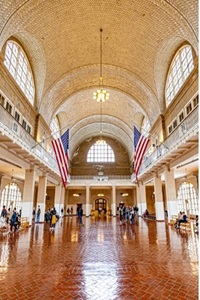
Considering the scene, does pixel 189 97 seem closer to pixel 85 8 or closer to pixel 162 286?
pixel 85 8

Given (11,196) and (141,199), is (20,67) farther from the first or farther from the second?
(141,199)

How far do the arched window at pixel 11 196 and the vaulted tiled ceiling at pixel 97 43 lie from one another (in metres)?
9.19

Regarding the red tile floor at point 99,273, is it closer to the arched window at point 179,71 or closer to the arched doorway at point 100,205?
the arched window at point 179,71

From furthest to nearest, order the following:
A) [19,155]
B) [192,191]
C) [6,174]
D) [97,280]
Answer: [192,191]
[6,174]
[19,155]
[97,280]

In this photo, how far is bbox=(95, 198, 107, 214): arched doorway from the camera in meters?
35.4

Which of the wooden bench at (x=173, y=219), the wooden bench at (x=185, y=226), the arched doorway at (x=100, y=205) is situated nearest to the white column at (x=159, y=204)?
the wooden bench at (x=173, y=219)

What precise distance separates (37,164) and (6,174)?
5501 mm

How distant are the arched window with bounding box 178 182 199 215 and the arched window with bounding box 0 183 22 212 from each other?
59.1ft

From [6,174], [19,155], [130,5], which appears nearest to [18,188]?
[6,174]

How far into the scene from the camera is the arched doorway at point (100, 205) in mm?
35356

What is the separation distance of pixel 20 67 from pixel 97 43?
20.1 feet

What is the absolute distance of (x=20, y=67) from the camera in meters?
14.1

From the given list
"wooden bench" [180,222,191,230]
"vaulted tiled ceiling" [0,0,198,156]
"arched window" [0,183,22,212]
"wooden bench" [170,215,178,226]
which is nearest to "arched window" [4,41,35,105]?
"vaulted tiled ceiling" [0,0,198,156]

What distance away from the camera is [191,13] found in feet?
33.0
